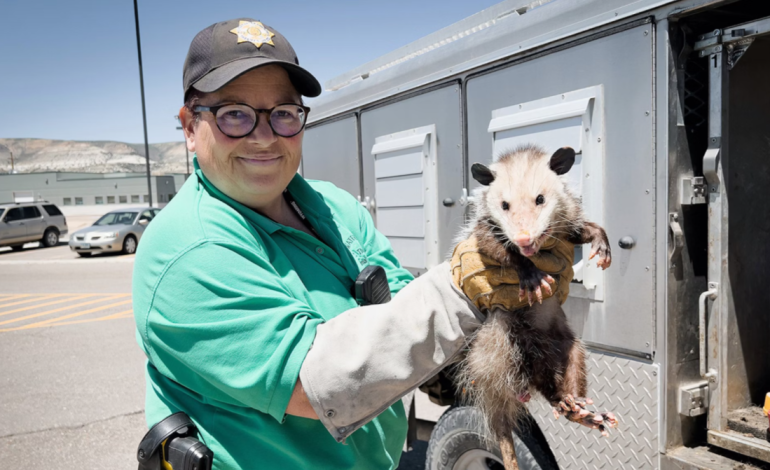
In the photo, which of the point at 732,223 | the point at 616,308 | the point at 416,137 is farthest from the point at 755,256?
the point at 416,137

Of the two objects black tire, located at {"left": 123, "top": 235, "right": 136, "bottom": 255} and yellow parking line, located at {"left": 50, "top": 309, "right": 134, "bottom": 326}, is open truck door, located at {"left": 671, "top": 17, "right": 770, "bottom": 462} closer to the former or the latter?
yellow parking line, located at {"left": 50, "top": 309, "right": 134, "bottom": 326}

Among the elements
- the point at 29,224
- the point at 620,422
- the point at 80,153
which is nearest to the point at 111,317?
the point at 620,422

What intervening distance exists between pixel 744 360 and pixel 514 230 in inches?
76.8

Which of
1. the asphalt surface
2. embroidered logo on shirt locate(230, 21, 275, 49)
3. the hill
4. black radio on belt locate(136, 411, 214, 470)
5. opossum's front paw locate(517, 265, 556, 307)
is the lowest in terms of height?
the asphalt surface

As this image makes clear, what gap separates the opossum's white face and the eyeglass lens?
0.75 metres

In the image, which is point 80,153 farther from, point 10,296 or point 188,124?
point 188,124

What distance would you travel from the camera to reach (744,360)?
2.86 metres

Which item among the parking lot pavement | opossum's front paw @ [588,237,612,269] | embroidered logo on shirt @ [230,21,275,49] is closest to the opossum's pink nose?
opossum's front paw @ [588,237,612,269]

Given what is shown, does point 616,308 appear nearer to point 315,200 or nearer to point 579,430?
point 579,430

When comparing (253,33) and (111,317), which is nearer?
(253,33)

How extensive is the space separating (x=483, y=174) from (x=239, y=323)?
1.09 meters

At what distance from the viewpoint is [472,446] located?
3096mm

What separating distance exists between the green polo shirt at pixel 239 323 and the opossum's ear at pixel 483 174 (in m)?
0.57

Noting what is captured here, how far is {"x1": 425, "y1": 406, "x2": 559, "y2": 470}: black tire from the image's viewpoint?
2.87 m
